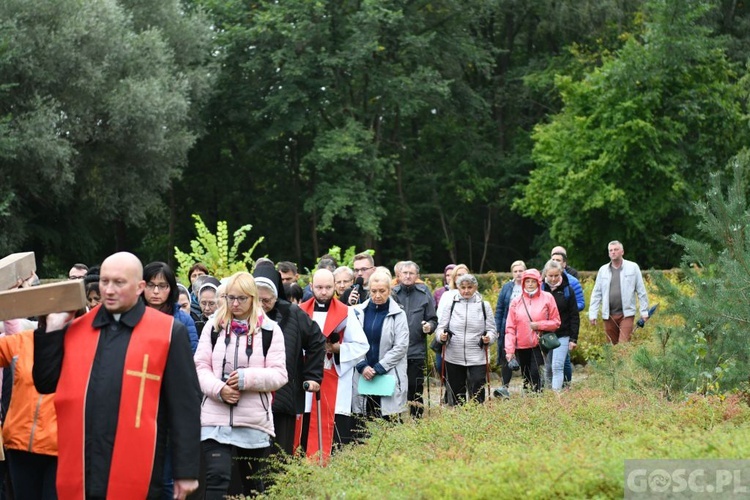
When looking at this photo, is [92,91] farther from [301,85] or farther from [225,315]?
[225,315]

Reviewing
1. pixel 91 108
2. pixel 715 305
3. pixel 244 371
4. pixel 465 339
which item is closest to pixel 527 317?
pixel 465 339

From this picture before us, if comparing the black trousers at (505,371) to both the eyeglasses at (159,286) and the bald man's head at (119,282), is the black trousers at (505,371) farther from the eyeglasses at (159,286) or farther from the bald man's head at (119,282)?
the bald man's head at (119,282)

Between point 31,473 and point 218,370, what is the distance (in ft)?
4.80

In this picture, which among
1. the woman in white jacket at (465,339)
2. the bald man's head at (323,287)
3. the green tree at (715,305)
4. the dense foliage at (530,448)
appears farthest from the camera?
the woman in white jacket at (465,339)

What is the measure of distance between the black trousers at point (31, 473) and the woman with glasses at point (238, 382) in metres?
1.13

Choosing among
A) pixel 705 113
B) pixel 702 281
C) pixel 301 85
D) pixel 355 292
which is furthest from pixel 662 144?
pixel 702 281

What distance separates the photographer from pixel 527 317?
14188mm

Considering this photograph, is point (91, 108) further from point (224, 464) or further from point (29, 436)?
point (29, 436)

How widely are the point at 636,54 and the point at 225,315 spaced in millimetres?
30324

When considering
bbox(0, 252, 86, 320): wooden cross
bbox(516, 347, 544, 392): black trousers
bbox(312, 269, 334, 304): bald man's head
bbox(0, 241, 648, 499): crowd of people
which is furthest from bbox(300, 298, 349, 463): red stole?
bbox(0, 252, 86, 320): wooden cross

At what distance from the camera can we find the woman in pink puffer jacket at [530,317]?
14148 millimetres

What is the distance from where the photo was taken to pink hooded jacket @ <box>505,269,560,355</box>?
14150 mm

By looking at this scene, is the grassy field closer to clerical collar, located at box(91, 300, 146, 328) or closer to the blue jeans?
clerical collar, located at box(91, 300, 146, 328)

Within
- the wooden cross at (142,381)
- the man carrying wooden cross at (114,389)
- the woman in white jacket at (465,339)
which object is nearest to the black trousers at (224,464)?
the man carrying wooden cross at (114,389)
